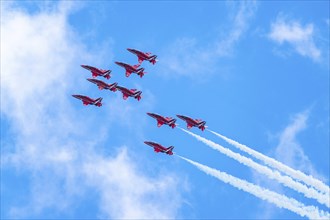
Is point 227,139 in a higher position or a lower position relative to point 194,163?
higher

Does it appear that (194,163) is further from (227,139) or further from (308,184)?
(308,184)

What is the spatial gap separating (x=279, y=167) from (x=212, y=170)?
2039 centimetres

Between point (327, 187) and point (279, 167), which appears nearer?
point (327, 187)

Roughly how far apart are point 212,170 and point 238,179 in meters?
8.20

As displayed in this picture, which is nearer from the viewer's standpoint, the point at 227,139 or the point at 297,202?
the point at 297,202

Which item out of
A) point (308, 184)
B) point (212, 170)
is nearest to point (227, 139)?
point (212, 170)

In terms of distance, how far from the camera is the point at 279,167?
197875 mm

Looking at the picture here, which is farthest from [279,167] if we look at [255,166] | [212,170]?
[212,170]

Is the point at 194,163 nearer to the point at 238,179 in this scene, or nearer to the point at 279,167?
the point at 238,179

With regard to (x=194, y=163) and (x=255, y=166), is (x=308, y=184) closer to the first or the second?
(x=255, y=166)

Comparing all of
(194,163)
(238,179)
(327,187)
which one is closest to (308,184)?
(327,187)

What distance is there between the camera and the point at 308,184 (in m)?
190

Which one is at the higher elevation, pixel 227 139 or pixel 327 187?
pixel 227 139

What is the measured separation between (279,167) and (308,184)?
449 inches
